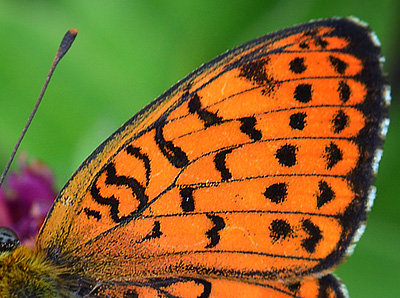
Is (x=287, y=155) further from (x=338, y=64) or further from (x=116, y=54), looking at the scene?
(x=116, y=54)

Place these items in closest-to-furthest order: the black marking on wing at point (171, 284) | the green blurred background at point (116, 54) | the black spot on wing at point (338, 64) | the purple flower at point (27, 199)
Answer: the black spot on wing at point (338, 64) → the black marking on wing at point (171, 284) → the purple flower at point (27, 199) → the green blurred background at point (116, 54)

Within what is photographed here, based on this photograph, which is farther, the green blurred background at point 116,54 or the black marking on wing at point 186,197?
the green blurred background at point 116,54

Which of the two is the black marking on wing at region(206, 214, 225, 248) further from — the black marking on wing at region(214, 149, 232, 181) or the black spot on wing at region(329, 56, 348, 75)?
the black spot on wing at region(329, 56, 348, 75)

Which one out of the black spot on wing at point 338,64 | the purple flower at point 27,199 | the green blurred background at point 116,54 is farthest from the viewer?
the green blurred background at point 116,54

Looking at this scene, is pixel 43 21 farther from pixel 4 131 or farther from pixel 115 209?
pixel 115 209

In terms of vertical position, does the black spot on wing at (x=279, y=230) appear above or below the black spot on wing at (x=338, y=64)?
below

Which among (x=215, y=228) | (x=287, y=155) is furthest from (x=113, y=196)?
(x=287, y=155)

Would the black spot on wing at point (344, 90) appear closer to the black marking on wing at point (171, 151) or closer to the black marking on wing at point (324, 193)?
the black marking on wing at point (324, 193)

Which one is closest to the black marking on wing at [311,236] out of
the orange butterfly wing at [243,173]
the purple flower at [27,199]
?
the orange butterfly wing at [243,173]

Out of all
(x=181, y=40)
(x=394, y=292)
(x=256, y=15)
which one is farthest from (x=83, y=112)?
(x=394, y=292)
